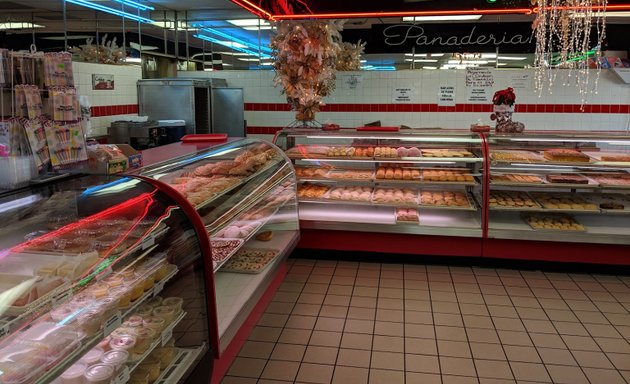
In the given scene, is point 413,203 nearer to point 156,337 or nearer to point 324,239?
point 324,239

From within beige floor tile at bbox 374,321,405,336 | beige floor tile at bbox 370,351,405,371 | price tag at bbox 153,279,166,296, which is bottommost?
beige floor tile at bbox 370,351,405,371

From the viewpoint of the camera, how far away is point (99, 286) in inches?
90.0

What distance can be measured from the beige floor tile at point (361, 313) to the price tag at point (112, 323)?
258 cm

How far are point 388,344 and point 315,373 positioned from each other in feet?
2.27

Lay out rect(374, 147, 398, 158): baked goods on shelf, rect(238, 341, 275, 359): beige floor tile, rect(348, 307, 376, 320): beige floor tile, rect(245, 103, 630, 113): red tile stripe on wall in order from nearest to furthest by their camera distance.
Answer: rect(238, 341, 275, 359): beige floor tile
rect(348, 307, 376, 320): beige floor tile
rect(374, 147, 398, 158): baked goods on shelf
rect(245, 103, 630, 113): red tile stripe on wall

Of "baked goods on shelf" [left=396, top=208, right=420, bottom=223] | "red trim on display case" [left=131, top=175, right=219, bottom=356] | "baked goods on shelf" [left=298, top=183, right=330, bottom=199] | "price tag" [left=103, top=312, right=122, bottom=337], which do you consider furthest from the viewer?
"baked goods on shelf" [left=298, top=183, right=330, bottom=199]

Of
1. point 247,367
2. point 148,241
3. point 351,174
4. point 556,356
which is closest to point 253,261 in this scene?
point 247,367

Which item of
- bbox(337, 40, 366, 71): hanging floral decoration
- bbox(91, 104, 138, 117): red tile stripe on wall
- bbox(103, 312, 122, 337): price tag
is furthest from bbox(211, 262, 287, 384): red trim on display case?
bbox(337, 40, 366, 71): hanging floral decoration

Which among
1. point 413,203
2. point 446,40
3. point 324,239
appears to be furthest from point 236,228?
point 446,40

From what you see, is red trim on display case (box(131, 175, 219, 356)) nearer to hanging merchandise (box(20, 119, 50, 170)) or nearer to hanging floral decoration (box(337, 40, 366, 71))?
hanging merchandise (box(20, 119, 50, 170))

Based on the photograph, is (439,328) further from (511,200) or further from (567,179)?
(567,179)

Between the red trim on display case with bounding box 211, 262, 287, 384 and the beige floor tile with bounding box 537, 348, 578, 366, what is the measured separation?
2139mm

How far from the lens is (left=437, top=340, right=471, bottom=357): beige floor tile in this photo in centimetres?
384

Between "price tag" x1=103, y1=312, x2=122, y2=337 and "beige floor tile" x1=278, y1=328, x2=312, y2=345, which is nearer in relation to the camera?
"price tag" x1=103, y1=312, x2=122, y2=337
